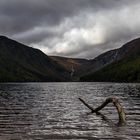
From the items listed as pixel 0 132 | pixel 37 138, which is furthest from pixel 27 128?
pixel 37 138

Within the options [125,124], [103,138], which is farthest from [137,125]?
[103,138]

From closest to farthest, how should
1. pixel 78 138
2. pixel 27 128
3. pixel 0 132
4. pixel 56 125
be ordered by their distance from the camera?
pixel 78 138, pixel 0 132, pixel 27 128, pixel 56 125

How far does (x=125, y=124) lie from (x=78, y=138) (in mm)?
10747

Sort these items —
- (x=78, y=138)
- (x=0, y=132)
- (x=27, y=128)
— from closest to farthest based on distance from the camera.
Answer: (x=78, y=138) < (x=0, y=132) < (x=27, y=128)

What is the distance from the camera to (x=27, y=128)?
113 feet

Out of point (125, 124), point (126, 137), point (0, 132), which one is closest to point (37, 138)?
point (0, 132)

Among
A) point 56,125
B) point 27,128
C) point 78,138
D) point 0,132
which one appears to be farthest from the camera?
point 56,125

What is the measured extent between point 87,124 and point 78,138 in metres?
9.48

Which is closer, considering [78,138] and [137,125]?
[78,138]

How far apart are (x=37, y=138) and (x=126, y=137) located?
779cm

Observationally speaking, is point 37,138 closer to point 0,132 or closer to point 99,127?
point 0,132

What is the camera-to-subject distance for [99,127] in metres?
35.9

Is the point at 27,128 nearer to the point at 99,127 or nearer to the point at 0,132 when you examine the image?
the point at 0,132

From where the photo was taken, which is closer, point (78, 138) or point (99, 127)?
point (78, 138)
